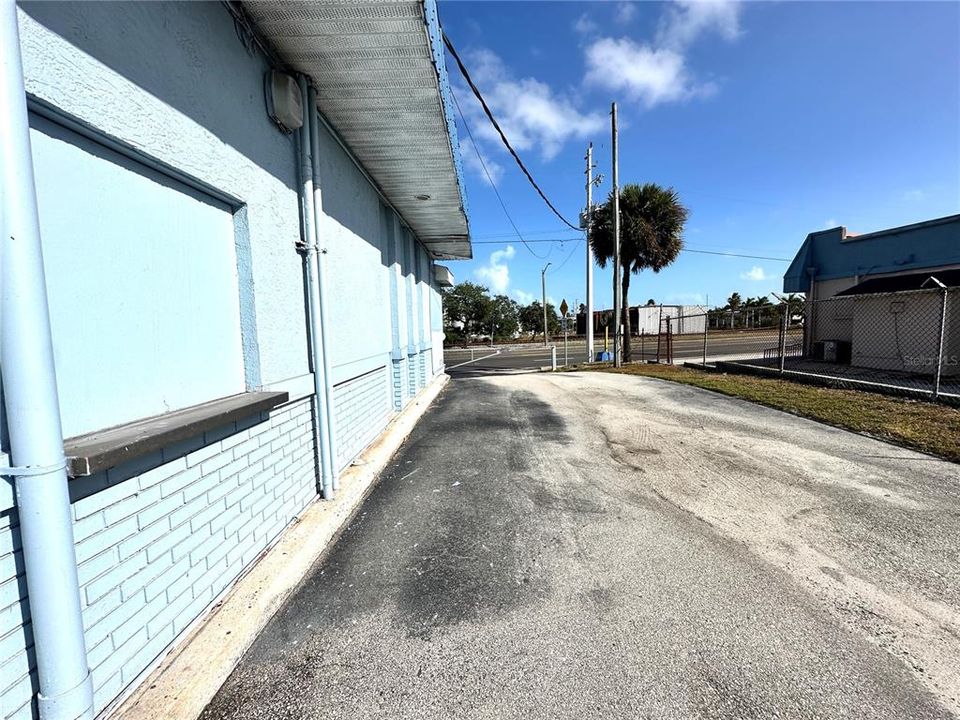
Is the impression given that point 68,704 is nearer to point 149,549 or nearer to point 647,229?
point 149,549

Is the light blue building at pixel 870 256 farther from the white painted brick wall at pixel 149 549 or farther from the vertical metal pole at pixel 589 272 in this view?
the white painted brick wall at pixel 149 549

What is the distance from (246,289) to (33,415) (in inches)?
69.2

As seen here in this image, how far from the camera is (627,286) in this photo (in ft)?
61.6

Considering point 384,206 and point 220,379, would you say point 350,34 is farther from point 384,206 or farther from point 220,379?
point 384,206

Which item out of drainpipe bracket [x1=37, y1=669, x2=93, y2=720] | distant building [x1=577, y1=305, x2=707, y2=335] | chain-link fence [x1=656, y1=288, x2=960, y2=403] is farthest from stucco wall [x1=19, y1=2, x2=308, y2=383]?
distant building [x1=577, y1=305, x2=707, y2=335]

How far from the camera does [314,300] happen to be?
13.2 feet

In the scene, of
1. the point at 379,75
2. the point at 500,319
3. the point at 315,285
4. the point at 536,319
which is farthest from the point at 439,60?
the point at 536,319

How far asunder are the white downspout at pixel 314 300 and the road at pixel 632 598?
68cm

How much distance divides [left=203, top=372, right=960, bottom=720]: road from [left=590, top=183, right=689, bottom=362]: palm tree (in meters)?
14.3

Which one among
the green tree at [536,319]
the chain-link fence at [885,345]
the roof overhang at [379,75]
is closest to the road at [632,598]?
the roof overhang at [379,75]

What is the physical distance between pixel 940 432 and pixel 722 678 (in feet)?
20.4

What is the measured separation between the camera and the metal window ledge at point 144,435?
1.65 m

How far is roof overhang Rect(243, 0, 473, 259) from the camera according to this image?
312 centimetres

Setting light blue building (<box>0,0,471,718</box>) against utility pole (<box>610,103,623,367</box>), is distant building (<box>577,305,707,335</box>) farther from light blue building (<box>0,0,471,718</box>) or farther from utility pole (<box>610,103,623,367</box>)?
light blue building (<box>0,0,471,718</box>)
